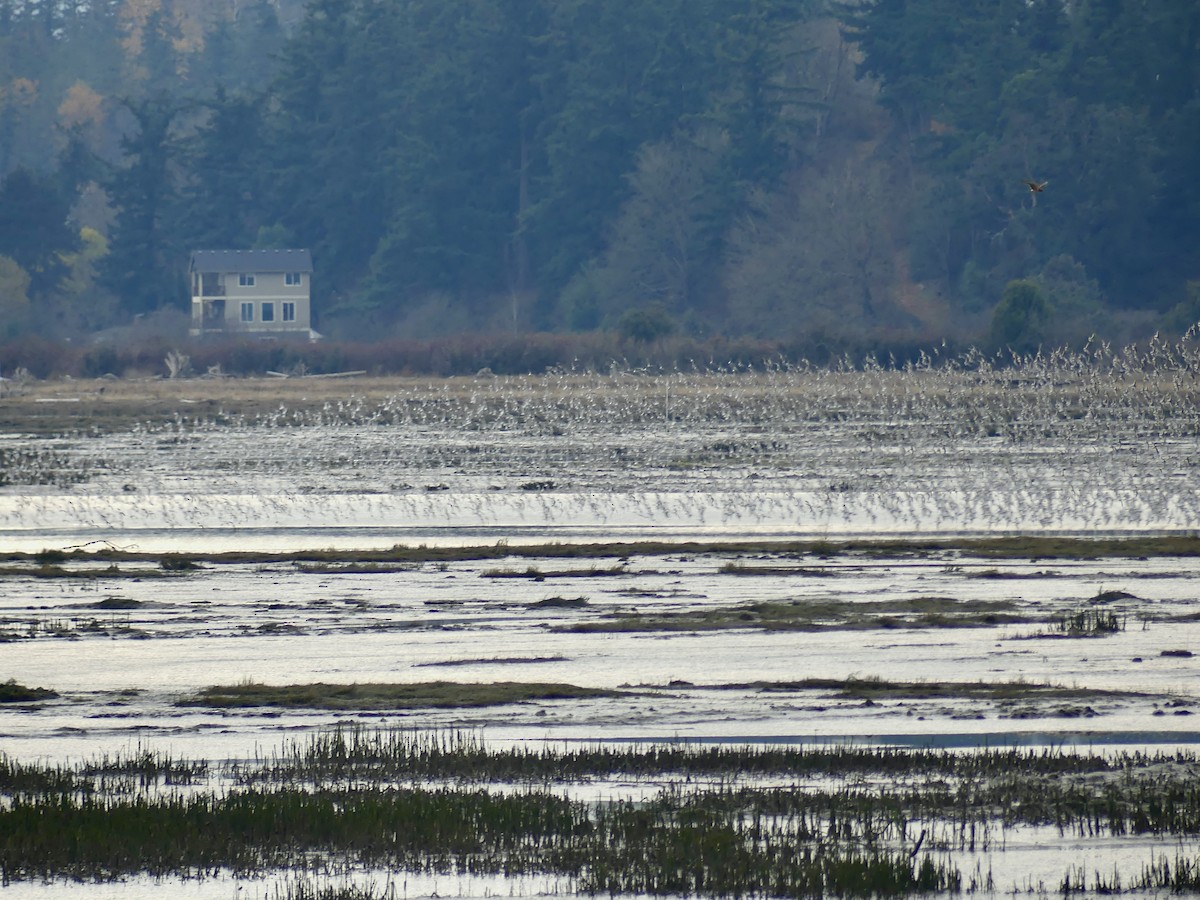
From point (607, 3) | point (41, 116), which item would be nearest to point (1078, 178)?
point (607, 3)

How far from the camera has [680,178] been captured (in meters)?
81.6

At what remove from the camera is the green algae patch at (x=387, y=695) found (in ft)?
41.4

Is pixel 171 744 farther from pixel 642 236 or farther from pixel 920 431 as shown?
pixel 642 236

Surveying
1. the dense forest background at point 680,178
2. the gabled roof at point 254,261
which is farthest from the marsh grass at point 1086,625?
the gabled roof at point 254,261

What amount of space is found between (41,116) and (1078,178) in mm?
73621

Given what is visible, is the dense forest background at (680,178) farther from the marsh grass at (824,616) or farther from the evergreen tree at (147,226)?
the marsh grass at (824,616)

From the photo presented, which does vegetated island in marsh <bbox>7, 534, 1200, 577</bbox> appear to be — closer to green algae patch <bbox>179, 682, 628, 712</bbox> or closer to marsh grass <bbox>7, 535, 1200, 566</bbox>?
marsh grass <bbox>7, 535, 1200, 566</bbox>

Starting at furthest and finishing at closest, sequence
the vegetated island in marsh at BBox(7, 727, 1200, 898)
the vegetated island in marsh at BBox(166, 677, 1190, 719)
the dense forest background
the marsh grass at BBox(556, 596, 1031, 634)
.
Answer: the dense forest background, the marsh grass at BBox(556, 596, 1031, 634), the vegetated island in marsh at BBox(166, 677, 1190, 719), the vegetated island in marsh at BBox(7, 727, 1200, 898)

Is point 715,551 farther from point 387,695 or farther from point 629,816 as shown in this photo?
point 629,816

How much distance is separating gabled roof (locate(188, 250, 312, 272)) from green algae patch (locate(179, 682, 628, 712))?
257 ft

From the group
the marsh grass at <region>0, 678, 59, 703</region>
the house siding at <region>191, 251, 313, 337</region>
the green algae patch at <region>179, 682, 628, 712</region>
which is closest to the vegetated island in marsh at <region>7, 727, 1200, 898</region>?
the green algae patch at <region>179, 682, 628, 712</region>

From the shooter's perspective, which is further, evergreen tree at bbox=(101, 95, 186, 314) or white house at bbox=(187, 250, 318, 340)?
evergreen tree at bbox=(101, 95, 186, 314)

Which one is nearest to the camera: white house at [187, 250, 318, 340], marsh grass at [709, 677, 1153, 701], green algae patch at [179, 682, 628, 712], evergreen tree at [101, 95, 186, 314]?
marsh grass at [709, 677, 1153, 701]

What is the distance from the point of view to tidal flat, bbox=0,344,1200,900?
8984 mm
